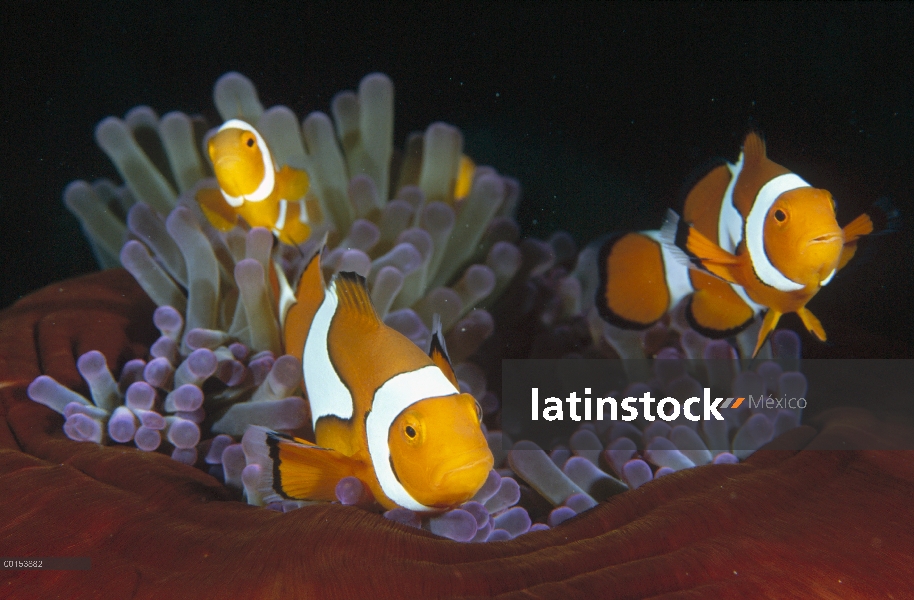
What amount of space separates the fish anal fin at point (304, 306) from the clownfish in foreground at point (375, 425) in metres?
0.05

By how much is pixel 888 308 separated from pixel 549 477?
1221 mm

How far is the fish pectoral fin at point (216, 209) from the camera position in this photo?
1.50m

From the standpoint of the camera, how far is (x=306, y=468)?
33.7 inches

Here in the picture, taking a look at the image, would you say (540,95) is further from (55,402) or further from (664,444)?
(55,402)

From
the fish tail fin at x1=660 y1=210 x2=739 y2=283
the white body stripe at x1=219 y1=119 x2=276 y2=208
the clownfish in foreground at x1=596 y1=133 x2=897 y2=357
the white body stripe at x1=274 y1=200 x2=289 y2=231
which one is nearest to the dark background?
the white body stripe at x1=219 y1=119 x2=276 y2=208

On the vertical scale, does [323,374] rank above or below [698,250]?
below

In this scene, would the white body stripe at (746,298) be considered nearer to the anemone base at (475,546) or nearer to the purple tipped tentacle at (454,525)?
the anemone base at (475,546)

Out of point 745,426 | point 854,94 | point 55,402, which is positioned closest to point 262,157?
point 55,402

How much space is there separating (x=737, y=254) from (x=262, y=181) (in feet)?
3.73

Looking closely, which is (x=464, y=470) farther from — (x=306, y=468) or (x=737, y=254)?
(x=737, y=254)

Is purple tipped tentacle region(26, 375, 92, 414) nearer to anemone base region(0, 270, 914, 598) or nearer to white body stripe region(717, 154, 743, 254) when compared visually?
anemone base region(0, 270, 914, 598)

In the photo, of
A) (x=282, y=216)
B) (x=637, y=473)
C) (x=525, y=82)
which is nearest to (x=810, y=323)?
(x=637, y=473)

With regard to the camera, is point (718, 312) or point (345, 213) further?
point (345, 213)

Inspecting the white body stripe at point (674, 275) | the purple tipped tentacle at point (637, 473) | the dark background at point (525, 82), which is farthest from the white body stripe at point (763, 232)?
the dark background at point (525, 82)
